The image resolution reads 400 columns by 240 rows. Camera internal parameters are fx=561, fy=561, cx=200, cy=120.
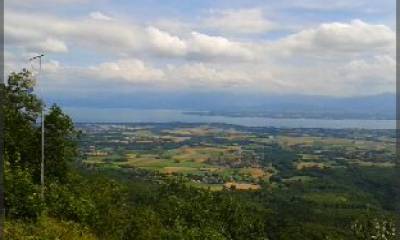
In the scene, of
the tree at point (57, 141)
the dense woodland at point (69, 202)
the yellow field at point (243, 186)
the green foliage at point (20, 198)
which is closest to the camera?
the green foliage at point (20, 198)

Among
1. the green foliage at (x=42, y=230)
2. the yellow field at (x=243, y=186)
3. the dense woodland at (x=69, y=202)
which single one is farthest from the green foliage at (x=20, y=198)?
the yellow field at (x=243, y=186)

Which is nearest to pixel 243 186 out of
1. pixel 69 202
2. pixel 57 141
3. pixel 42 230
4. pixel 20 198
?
pixel 57 141

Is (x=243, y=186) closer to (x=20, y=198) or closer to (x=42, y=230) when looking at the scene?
(x=20, y=198)

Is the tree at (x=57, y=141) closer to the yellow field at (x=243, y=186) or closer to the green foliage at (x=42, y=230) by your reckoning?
the green foliage at (x=42, y=230)

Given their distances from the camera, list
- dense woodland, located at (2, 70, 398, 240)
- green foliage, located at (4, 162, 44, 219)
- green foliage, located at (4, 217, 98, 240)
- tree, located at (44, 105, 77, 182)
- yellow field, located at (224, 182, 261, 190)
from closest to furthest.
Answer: green foliage, located at (4, 217, 98, 240), green foliage, located at (4, 162, 44, 219), dense woodland, located at (2, 70, 398, 240), tree, located at (44, 105, 77, 182), yellow field, located at (224, 182, 261, 190)

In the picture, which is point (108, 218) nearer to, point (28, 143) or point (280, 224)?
point (28, 143)

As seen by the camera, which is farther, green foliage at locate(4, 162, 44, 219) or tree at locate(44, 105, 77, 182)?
tree at locate(44, 105, 77, 182)

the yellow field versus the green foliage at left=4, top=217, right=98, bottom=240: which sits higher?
the green foliage at left=4, top=217, right=98, bottom=240

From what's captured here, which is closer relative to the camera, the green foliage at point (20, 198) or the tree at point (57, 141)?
the green foliage at point (20, 198)

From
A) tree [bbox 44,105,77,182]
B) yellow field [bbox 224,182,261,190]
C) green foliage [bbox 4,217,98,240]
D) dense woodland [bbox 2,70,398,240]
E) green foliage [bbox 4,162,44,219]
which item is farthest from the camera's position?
yellow field [bbox 224,182,261,190]

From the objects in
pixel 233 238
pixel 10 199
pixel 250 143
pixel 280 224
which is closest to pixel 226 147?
pixel 250 143

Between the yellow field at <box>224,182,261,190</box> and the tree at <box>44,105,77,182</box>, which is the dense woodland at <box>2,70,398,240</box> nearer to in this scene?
the tree at <box>44,105,77,182</box>

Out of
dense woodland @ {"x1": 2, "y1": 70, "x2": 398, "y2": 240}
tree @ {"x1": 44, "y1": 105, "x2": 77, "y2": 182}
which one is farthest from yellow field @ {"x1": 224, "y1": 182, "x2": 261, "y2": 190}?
tree @ {"x1": 44, "y1": 105, "x2": 77, "y2": 182}
